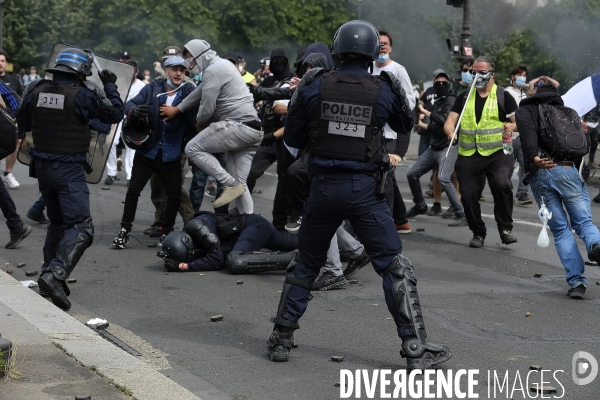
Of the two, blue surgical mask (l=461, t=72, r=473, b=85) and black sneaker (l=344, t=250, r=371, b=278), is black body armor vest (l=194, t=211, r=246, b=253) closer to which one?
black sneaker (l=344, t=250, r=371, b=278)

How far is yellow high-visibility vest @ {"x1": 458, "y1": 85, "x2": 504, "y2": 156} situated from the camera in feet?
31.7

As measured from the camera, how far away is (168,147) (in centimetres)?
948

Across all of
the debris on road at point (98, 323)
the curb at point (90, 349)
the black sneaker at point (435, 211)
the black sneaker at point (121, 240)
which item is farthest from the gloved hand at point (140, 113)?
the black sneaker at point (435, 211)

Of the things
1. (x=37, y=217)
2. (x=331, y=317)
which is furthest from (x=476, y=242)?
(x=37, y=217)

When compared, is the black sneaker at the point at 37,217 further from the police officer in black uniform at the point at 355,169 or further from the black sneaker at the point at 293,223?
the police officer in black uniform at the point at 355,169

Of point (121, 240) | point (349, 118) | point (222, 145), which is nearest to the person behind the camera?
point (349, 118)

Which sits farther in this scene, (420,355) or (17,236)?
(17,236)

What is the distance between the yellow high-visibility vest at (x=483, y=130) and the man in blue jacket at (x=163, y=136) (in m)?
2.58

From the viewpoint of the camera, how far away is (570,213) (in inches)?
298

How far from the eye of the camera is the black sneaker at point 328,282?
7.58 metres

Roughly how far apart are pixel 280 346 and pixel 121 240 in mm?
4253

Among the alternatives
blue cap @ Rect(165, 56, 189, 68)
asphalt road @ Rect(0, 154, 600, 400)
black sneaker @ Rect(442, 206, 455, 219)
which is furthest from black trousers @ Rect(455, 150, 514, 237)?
blue cap @ Rect(165, 56, 189, 68)

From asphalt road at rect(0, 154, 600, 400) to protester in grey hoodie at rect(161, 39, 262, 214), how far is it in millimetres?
952

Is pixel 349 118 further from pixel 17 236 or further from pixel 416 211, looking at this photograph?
pixel 416 211
